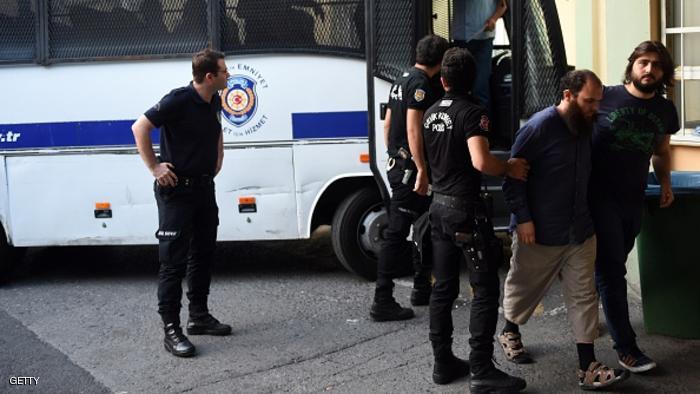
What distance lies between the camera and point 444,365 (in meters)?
5.61

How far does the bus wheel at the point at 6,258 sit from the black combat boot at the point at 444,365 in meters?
4.36

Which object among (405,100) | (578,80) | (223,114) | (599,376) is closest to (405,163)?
(405,100)

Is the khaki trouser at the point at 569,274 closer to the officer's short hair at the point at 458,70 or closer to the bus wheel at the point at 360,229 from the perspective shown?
the officer's short hair at the point at 458,70

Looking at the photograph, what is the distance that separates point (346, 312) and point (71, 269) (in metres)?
3.08

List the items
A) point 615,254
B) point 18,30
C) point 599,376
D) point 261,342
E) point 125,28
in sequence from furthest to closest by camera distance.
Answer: point 18,30 < point 125,28 < point 261,342 < point 615,254 < point 599,376

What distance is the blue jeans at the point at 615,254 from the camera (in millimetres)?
5551

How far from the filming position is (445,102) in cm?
534

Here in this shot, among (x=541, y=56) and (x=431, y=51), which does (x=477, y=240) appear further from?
(x=541, y=56)

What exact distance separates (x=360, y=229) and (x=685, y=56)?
278cm

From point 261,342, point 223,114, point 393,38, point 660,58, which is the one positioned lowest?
point 261,342

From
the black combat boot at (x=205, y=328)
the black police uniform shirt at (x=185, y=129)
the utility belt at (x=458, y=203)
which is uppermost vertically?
the black police uniform shirt at (x=185, y=129)

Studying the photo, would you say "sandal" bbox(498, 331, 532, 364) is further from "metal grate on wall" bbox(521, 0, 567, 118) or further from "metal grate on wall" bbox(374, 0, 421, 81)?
"metal grate on wall" bbox(374, 0, 421, 81)

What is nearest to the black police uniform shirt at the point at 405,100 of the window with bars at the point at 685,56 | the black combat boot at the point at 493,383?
the black combat boot at the point at 493,383

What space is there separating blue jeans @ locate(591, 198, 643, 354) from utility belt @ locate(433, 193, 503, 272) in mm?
649
